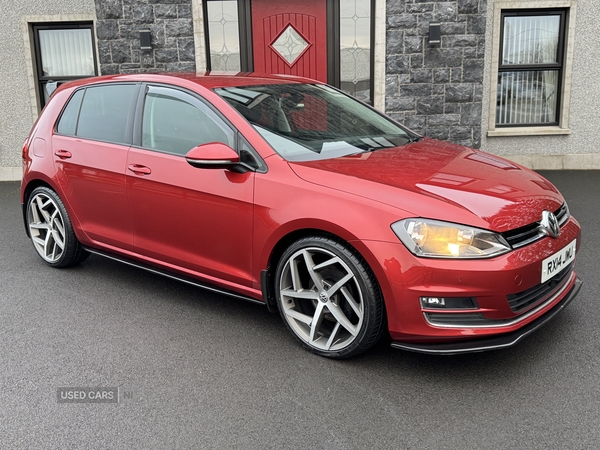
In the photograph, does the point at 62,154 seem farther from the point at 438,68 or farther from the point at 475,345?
the point at 438,68

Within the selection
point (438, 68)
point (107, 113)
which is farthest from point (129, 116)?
point (438, 68)

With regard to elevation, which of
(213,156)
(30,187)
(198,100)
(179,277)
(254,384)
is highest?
(198,100)

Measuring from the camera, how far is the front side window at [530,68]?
380 inches

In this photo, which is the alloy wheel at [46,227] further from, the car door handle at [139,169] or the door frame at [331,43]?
the door frame at [331,43]

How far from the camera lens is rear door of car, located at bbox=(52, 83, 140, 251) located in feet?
14.6

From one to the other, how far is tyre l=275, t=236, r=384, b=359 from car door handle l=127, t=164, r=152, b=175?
4.05ft

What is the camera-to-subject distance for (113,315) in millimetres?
4332

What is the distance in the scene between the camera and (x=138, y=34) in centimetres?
893

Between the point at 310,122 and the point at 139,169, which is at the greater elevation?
the point at 310,122

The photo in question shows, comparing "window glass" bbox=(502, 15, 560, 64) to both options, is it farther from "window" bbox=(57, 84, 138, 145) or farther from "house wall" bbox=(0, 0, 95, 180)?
"window" bbox=(57, 84, 138, 145)

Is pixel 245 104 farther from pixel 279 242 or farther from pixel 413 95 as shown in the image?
pixel 413 95

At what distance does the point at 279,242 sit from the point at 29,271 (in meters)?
2.85

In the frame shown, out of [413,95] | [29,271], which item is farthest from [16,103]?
[413,95]

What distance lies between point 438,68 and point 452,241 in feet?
21.1
